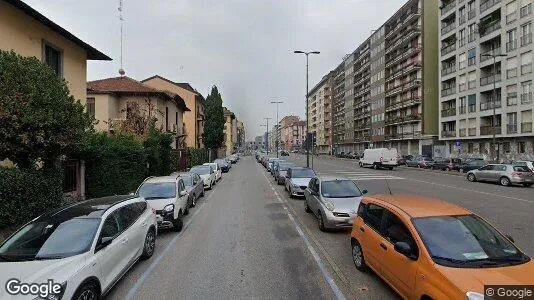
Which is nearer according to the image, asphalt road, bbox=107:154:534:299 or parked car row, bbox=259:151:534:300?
parked car row, bbox=259:151:534:300

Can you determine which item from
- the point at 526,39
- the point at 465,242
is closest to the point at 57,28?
the point at 465,242

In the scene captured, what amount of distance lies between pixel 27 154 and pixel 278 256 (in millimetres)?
7490

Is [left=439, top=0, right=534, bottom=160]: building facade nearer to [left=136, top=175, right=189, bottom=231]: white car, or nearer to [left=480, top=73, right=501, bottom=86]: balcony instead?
[left=480, top=73, right=501, bottom=86]: balcony

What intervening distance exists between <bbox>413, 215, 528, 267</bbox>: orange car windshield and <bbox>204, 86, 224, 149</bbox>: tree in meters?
58.4

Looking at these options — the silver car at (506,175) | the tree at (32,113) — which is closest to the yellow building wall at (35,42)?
the tree at (32,113)

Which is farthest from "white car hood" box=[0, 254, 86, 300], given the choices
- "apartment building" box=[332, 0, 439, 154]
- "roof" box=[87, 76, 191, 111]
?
"apartment building" box=[332, 0, 439, 154]

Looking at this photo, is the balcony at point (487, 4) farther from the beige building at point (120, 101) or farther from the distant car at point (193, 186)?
the distant car at point (193, 186)

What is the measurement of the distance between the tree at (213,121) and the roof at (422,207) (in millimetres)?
57257

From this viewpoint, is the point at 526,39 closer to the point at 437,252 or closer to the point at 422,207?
the point at 422,207

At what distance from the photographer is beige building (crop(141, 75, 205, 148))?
5044 centimetres

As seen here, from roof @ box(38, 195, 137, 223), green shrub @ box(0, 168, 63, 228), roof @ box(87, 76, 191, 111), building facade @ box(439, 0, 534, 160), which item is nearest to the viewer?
roof @ box(38, 195, 137, 223)

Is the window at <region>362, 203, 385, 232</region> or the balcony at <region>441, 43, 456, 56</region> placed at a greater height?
the balcony at <region>441, 43, 456, 56</region>

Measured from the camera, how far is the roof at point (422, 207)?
5148 mm

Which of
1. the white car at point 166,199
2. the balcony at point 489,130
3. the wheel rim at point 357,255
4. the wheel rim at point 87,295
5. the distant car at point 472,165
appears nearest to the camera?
the wheel rim at point 87,295
